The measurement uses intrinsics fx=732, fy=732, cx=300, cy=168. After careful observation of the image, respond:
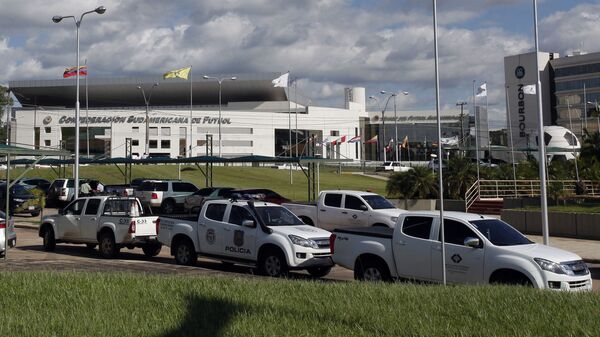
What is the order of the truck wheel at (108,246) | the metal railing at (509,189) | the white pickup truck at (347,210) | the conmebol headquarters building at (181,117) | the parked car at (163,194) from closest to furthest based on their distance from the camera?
the truck wheel at (108,246), the white pickup truck at (347,210), the metal railing at (509,189), the parked car at (163,194), the conmebol headquarters building at (181,117)

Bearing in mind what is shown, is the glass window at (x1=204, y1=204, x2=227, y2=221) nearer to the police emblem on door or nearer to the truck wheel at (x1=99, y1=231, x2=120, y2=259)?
the police emblem on door

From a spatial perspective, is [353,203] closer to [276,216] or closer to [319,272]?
[276,216]

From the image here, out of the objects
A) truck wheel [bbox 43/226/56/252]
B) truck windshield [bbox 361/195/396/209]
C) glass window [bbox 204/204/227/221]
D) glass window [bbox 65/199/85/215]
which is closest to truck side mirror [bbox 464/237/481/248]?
glass window [bbox 204/204/227/221]

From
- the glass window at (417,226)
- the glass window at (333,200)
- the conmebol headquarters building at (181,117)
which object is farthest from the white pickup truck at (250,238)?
the conmebol headquarters building at (181,117)

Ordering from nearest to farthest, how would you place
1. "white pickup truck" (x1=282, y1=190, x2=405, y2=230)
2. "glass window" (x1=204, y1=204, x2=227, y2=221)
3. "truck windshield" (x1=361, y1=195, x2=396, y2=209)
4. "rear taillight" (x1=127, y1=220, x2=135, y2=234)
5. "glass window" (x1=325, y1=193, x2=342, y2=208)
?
1. "glass window" (x1=204, y1=204, x2=227, y2=221)
2. "rear taillight" (x1=127, y1=220, x2=135, y2=234)
3. "white pickup truck" (x1=282, y1=190, x2=405, y2=230)
4. "truck windshield" (x1=361, y1=195, x2=396, y2=209)
5. "glass window" (x1=325, y1=193, x2=342, y2=208)

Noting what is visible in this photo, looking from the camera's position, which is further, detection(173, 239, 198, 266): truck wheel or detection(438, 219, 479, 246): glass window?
detection(173, 239, 198, 266): truck wheel

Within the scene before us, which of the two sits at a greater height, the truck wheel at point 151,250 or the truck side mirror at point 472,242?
the truck side mirror at point 472,242

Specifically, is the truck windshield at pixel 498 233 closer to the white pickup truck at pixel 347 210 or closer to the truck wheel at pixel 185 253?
the truck wheel at pixel 185 253

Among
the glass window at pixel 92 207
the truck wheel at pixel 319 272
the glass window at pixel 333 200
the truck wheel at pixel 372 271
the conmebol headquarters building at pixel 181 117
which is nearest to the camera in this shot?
the truck wheel at pixel 372 271

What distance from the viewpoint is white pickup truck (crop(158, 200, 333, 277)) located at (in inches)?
624

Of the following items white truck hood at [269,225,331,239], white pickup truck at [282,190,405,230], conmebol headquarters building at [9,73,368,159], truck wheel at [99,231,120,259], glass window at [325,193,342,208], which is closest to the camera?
white truck hood at [269,225,331,239]

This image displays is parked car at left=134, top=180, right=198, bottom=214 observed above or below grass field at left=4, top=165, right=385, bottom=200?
below

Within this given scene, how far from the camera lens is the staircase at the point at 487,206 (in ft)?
124

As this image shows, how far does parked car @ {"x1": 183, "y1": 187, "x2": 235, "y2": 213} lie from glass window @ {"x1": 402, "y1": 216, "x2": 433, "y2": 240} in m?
23.2
